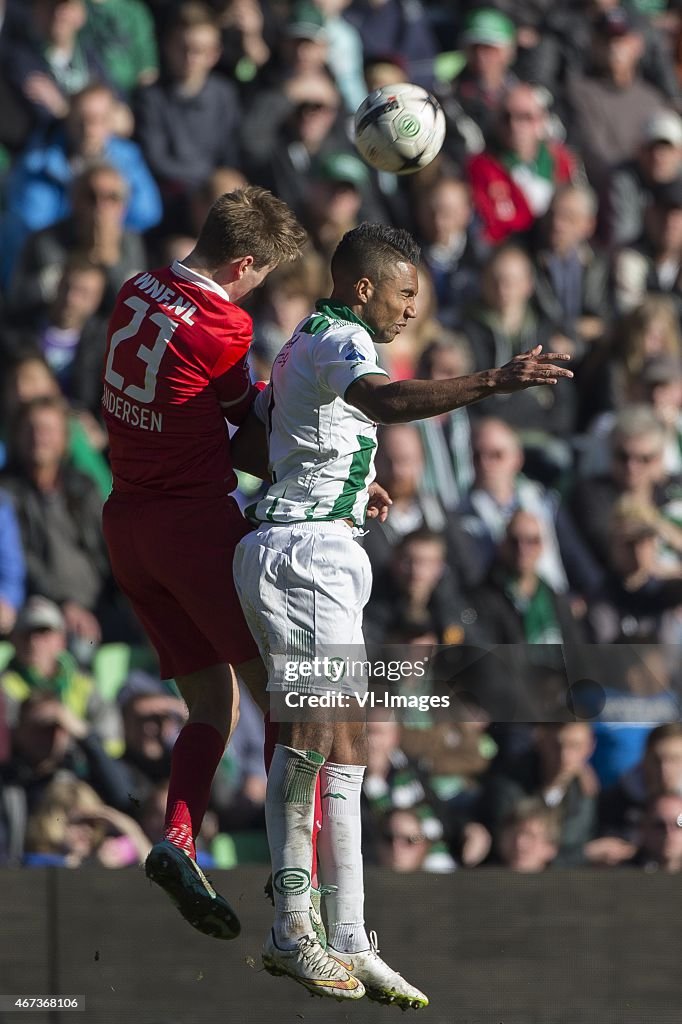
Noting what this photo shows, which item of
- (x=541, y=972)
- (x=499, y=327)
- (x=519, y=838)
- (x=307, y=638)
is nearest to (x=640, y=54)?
(x=499, y=327)

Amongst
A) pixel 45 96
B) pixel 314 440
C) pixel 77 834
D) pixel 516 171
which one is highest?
pixel 45 96

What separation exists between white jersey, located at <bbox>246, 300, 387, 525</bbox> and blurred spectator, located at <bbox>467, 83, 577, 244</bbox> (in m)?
4.93

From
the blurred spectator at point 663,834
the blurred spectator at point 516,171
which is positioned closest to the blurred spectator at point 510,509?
the blurred spectator at point 663,834

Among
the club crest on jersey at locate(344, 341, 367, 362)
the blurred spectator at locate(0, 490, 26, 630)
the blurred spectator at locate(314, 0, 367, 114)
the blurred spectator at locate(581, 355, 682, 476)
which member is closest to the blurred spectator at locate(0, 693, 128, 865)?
the blurred spectator at locate(0, 490, 26, 630)

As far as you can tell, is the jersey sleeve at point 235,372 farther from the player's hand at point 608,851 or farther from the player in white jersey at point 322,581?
the player's hand at point 608,851

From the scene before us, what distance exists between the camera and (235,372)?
562 cm

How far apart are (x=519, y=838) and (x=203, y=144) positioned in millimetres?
4475

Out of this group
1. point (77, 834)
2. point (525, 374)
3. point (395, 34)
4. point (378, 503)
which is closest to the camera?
point (525, 374)

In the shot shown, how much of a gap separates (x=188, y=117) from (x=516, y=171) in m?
2.00

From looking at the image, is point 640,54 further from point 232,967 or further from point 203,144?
point 232,967

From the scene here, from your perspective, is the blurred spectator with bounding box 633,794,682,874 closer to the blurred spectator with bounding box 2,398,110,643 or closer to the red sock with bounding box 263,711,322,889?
the blurred spectator with bounding box 2,398,110,643

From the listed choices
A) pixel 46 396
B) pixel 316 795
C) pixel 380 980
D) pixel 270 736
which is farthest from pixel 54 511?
pixel 380 980

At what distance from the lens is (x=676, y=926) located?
24.1ft

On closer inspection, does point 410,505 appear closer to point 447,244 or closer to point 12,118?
point 447,244
